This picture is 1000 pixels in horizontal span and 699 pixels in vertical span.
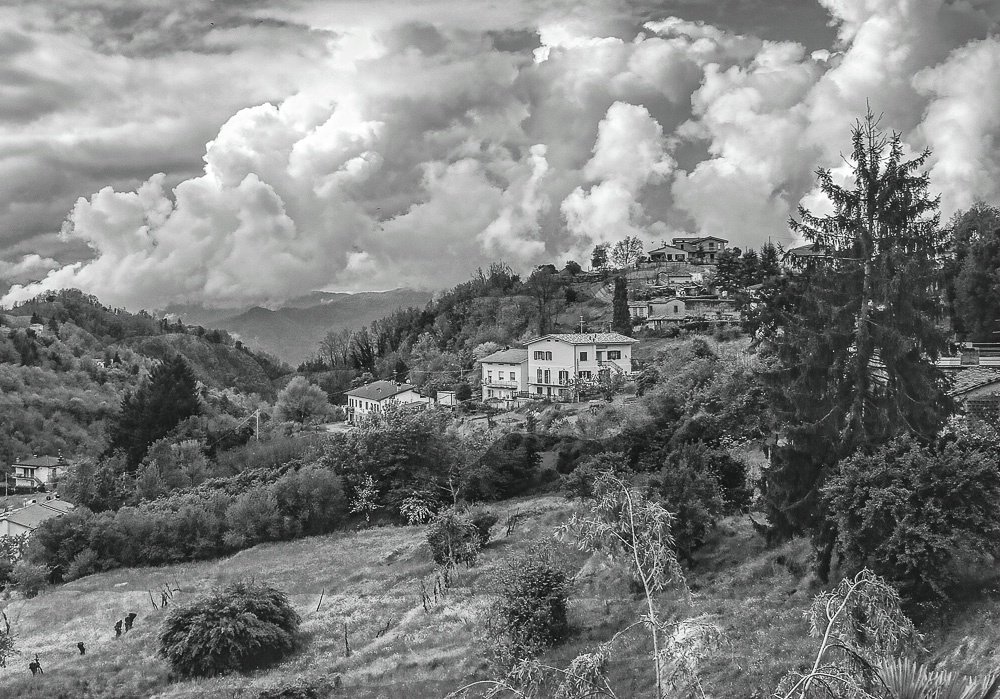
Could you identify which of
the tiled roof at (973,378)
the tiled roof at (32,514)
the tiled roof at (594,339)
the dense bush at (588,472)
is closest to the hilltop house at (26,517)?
the tiled roof at (32,514)

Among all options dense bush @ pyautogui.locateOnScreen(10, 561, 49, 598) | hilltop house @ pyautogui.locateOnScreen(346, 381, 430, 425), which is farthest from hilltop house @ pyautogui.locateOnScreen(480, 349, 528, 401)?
dense bush @ pyautogui.locateOnScreen(10, 561, 49, 598)

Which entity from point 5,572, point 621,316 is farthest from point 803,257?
point 621,316

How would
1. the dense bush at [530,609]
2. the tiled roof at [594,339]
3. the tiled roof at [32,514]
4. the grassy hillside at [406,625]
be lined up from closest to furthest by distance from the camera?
1. the grassy hillside at [406,625]
2. the dense bush at [530,609]
3. the tiled roof at [32,514]
4. the tiled roof at [594,339]

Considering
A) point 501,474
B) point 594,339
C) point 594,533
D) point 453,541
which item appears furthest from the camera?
point 594,339

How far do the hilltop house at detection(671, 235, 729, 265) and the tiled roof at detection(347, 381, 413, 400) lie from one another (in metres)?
62.1

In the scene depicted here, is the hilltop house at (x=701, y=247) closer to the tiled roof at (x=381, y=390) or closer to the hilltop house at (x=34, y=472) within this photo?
the tiled roof at (x=381, y=390)

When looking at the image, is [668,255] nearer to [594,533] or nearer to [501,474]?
[501,474]

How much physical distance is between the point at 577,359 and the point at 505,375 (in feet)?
28.9

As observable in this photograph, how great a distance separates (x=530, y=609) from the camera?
20781 mm

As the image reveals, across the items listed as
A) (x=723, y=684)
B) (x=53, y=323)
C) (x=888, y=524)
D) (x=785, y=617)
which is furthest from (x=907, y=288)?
(x=53, y=323)

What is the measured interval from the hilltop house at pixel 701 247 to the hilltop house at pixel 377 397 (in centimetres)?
6190

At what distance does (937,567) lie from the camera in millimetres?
16094

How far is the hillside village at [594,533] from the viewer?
15898mm

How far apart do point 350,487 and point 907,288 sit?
3361cm
